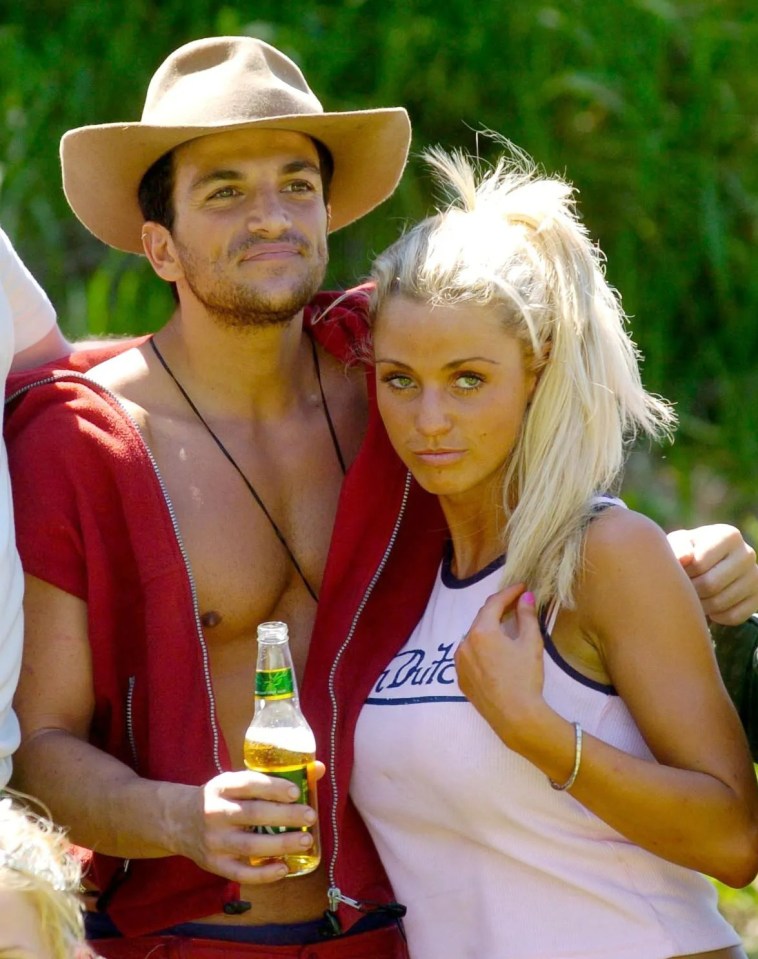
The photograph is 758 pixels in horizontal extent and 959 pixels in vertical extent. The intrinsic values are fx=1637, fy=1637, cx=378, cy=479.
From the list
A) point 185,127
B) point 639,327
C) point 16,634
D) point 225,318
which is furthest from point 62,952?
point 639,327

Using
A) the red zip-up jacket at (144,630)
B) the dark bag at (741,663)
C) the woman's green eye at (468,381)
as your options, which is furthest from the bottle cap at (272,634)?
the dark bag at (741,663)

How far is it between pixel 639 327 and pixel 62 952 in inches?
187

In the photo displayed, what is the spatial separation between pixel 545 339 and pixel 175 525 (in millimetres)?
742

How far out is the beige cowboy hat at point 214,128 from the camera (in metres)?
3.12

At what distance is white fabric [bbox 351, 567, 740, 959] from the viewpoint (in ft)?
8.65

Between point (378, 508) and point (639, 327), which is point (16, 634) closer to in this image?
point (378, 508)

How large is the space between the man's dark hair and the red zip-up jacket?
42 cm

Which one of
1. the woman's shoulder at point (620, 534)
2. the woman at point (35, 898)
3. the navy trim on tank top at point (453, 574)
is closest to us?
the woman at point (35, 898)

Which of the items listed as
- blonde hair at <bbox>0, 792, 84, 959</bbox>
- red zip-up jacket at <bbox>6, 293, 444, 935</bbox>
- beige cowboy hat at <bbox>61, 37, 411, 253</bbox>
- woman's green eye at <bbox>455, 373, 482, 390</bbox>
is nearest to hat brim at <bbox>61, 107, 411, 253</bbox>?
beige cowboy hat at <bbox>61, 37, 411, 253</bbox>

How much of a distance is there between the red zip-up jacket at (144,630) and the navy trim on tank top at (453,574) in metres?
0.07

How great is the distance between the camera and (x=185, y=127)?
308cm

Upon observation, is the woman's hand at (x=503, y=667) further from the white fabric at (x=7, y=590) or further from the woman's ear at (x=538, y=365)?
the white fabric at (x=7, y=590)

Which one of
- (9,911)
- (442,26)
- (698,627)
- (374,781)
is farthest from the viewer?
(442,26)

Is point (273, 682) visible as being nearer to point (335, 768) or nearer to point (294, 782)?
point (294, 782)
